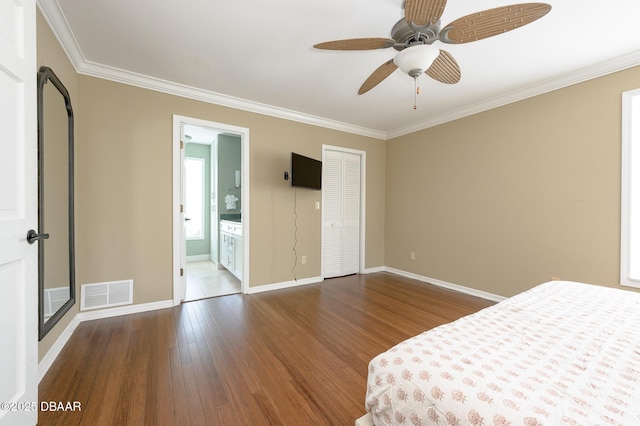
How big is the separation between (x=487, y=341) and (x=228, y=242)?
4.01 metres

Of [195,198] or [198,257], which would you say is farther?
[195,198]

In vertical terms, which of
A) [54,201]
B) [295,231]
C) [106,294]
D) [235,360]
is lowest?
[235,360]

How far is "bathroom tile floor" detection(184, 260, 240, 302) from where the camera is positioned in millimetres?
3409

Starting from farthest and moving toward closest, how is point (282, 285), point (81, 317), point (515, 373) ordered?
point (282, 285) < point (81, 317) < point (515, 373)

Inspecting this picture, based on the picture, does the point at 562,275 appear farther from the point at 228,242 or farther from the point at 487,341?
the point at 228,242

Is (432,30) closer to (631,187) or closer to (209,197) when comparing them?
(631,187)

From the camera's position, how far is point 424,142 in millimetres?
4094

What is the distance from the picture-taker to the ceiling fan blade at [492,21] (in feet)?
4.23

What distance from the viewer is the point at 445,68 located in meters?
1.92

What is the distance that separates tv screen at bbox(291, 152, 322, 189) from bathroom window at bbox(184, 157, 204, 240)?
11.0 feet

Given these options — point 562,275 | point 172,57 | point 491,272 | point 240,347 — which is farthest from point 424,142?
point 240,347

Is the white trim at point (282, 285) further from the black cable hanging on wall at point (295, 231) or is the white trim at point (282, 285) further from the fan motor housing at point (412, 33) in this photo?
the fan motor housing at point (412, 33)

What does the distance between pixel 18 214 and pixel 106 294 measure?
184cm

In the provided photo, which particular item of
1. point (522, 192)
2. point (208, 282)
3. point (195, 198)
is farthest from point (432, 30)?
point (195, 198)
